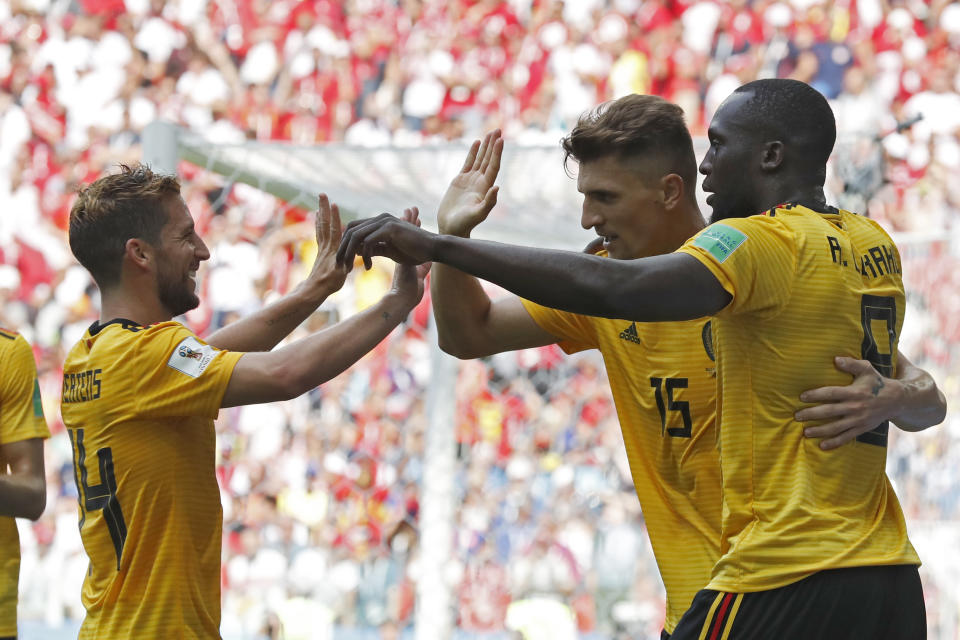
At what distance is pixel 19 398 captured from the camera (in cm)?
289

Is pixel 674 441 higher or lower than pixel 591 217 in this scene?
lower

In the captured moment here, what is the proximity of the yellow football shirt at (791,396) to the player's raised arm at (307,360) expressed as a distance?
737mm

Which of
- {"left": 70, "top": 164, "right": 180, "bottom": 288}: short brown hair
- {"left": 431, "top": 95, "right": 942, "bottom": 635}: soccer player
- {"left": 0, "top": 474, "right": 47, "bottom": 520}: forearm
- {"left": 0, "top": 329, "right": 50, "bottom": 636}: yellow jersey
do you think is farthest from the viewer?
{"left": 0, "top": 329, "right": 50, "bottom": 636}: yellow jersey

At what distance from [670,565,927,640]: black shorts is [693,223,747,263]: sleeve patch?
0.54 meters

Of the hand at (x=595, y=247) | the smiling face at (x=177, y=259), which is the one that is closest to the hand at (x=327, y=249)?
the smiling face at (x=177, y=259)

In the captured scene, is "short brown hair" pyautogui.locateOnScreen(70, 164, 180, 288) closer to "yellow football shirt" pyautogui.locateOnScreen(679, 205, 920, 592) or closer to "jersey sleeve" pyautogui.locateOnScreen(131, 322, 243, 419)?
"jersey sleeve" pyautogui.locateOnScreen(131, 322, 243, 419)

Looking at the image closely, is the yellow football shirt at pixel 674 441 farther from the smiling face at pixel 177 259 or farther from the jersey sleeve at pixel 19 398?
the jersey sleeve at pixel 19 398

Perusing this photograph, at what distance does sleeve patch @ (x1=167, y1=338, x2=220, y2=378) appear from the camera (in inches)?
84.1

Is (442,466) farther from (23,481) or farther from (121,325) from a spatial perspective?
(121,325)

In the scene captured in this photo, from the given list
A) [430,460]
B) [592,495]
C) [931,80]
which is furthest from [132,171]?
[931,80]

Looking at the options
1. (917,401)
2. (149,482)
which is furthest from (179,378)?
(917,401)

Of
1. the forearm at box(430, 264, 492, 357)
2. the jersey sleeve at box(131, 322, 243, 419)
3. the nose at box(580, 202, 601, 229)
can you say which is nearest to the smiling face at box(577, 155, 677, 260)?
the nose at box(580, 202, 601, 229)

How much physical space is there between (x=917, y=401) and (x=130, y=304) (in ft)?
5.08

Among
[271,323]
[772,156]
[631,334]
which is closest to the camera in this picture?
[772,156]
